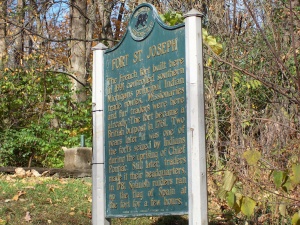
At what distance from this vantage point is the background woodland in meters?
8.73

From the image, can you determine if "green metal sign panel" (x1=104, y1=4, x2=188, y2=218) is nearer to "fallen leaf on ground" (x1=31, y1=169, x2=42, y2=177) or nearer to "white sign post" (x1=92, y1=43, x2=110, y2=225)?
"white sign post" (x1=92, y1=43, x2=110, y2=225)

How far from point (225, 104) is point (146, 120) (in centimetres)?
464

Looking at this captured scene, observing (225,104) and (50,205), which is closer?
(50,205)

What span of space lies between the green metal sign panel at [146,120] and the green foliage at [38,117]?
35.4ft

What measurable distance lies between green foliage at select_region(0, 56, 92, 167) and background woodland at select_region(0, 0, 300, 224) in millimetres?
28

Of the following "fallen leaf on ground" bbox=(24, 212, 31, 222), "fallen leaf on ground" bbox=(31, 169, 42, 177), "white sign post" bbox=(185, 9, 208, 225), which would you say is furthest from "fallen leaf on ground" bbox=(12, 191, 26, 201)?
"white sign post" bbox=(185, 9, 208, 225)

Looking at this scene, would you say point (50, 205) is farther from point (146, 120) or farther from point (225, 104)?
point (225, 104)

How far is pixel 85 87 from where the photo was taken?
21062 millimetres

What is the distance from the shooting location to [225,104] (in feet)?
38.7

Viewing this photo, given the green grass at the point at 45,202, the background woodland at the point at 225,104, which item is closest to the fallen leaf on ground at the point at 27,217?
the green grass at the point at 45,202

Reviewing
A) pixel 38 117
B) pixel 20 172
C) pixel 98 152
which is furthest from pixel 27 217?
pixel 38 117

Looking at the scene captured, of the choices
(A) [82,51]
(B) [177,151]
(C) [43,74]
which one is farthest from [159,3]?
(A) [82,51]

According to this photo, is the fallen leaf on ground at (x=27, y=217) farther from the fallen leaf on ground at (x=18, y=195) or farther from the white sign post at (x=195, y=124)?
the white sign post at (x=195, y=124)

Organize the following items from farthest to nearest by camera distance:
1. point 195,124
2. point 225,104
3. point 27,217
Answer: point 225,104 → point 27,217 → point 195,124
